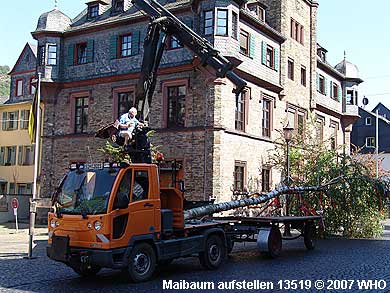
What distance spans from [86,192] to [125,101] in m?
19.9

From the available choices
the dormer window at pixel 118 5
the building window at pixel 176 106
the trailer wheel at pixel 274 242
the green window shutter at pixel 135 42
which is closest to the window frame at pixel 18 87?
the dormer window at pixel 118 5

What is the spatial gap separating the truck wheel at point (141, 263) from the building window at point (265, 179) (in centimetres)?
2018

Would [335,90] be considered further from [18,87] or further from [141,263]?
[141,263]

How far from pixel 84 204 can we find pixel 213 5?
59.4 ft

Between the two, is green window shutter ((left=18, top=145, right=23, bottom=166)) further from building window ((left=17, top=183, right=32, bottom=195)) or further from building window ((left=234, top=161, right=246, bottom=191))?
building window ((left=234, top=161, right=246, bottom=191))

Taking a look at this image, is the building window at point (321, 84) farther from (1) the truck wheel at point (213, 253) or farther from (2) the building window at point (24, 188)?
(1) the truck wheel at point (213, 253)

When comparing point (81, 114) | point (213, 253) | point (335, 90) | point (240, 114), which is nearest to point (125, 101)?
point (81, 114)

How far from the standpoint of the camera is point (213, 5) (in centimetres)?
2731

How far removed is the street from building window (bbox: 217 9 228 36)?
40.4 feet

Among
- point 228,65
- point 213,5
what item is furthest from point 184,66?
point 228,65

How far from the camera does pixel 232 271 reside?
42.9 ft

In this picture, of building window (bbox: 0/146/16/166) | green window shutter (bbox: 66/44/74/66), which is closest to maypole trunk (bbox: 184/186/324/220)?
green window shutter (bbox: 66/44/74/66)

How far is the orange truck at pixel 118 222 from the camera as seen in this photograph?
11164 millimetres

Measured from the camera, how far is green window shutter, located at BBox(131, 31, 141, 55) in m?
30.5
